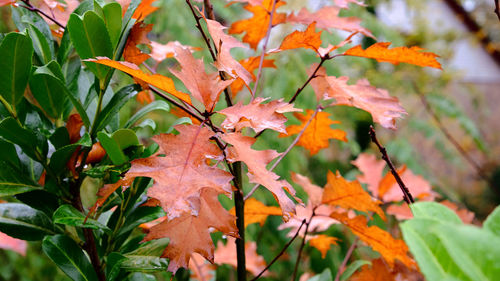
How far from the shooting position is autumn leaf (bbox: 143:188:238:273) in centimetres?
37

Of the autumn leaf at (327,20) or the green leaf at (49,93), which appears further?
the autumn leaf at (327,20)

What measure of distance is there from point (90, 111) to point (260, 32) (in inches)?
11.1

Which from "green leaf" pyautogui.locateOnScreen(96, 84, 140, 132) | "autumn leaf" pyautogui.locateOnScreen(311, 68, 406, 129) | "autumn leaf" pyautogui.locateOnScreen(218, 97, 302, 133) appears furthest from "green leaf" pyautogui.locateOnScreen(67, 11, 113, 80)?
"autumn leaf" pyautogui.locateOnScreen(311, 68, 406, 129)

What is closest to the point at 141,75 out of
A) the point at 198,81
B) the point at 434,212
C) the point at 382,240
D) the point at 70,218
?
the point at 198,81

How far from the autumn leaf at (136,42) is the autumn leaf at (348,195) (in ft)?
0.98

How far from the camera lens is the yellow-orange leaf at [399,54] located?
459 millimetres

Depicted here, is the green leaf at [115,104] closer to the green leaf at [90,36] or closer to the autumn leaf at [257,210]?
the green leaf at [90,36]

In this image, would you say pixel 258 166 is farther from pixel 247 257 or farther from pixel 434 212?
pixel 247 257

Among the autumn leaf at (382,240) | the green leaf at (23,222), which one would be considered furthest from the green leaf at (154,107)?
the autumn leaf at (382,240)

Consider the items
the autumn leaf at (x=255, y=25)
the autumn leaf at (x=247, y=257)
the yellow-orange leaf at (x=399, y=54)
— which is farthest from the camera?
the autumn leaf at (x=247, y=257)

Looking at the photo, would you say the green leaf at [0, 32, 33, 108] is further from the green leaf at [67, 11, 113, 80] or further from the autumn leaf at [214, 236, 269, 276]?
the autumn leaf at [214, 236, 269, 276]

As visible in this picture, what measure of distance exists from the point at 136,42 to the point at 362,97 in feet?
1.01

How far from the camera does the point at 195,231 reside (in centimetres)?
37

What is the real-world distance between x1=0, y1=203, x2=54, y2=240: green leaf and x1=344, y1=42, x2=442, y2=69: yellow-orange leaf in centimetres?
44
